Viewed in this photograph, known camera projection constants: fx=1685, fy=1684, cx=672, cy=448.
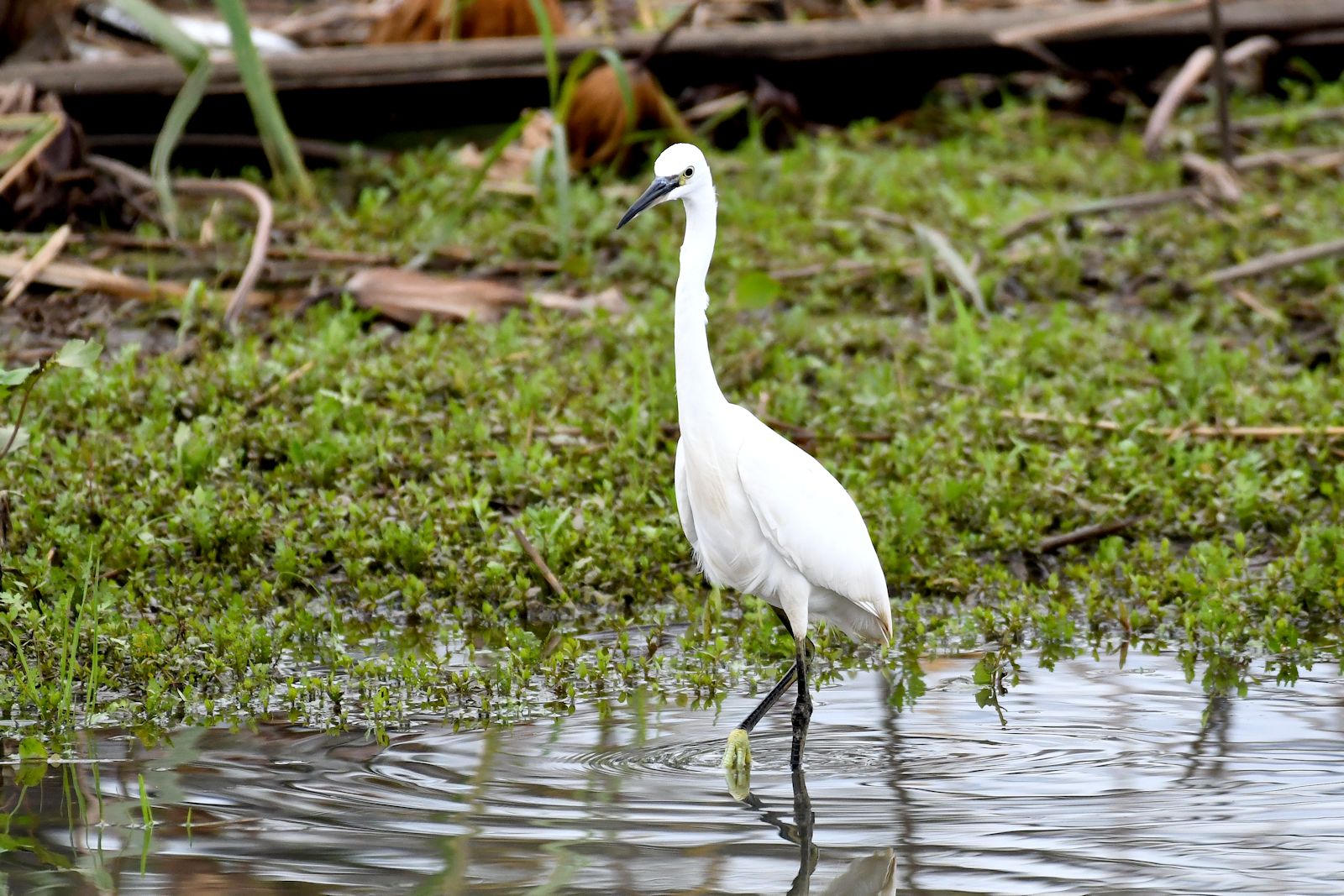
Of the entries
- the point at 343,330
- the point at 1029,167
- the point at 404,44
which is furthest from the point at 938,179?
the point at 343,330

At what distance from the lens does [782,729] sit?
4.61 meters

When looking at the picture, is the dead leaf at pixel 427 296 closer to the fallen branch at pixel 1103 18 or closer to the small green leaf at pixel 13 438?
the small green leaf at pixel 13 438

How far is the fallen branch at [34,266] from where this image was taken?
7.25 meters

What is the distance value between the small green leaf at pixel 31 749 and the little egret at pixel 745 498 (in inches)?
65.9

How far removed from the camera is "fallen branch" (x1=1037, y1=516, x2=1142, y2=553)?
18.6ft

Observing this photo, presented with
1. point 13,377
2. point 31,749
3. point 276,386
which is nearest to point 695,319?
point 13,377

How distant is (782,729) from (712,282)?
3.70 meters

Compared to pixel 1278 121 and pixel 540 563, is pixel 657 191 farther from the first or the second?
pixel 1278 121

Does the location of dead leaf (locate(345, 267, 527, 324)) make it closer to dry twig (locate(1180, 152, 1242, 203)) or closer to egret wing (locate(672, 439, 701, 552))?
egret wing (locate(672, 439, 701, 552))

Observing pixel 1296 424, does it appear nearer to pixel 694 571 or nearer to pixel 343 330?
pixel 694 571

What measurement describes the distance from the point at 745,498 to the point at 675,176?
2.76 ft

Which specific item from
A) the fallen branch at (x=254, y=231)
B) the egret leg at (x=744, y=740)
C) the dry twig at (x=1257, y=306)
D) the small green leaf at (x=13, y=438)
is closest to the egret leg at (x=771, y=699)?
the egret leg at (x=744, y=740)

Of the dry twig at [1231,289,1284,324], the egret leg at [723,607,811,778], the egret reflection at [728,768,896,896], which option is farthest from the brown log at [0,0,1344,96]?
the egret reflection at [728,768,896,896]

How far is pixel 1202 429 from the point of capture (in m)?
6.32
